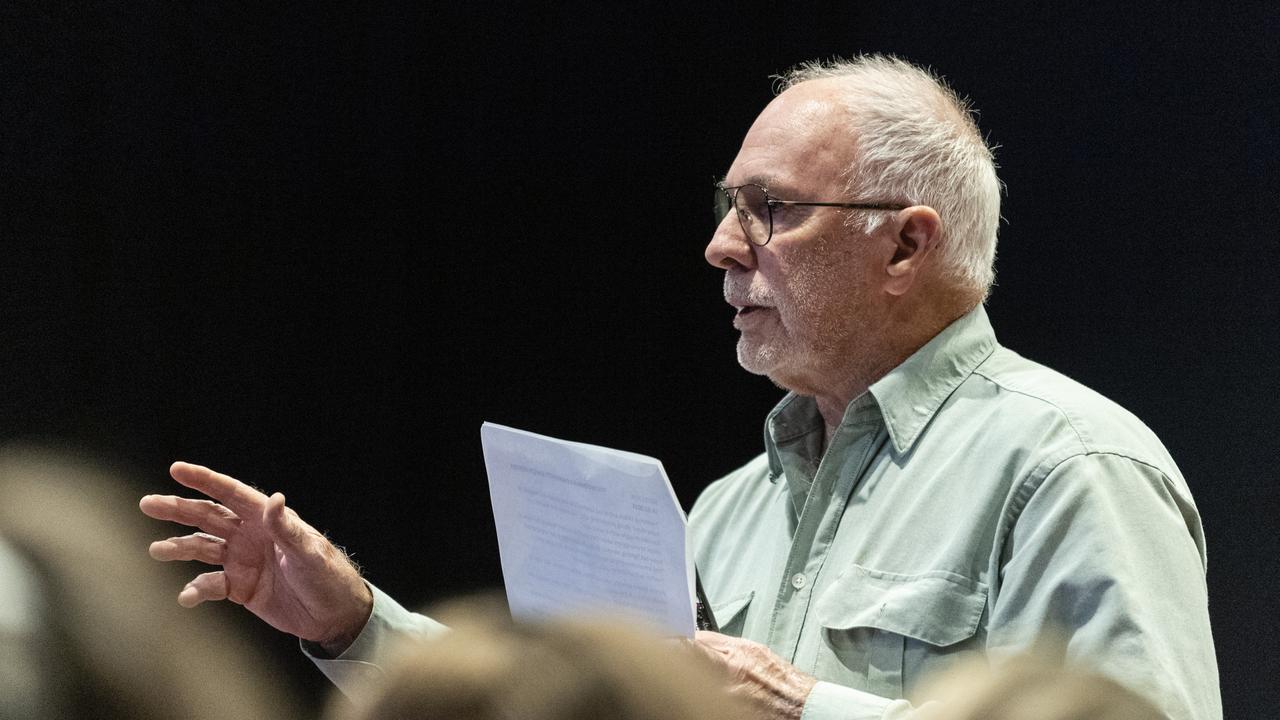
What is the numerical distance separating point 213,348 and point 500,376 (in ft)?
2.45

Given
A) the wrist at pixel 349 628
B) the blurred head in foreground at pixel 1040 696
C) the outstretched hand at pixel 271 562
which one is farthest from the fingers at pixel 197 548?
the blurred head in foreground at pixel 1040 696

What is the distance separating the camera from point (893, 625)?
5.28 ft

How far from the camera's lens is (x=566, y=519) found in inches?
56.9

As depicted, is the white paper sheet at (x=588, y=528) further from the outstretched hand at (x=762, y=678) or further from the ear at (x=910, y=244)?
the ear at (x=910, y=244)

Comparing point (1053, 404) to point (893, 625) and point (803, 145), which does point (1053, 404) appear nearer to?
point (893, 625)

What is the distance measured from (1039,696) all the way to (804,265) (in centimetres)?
149

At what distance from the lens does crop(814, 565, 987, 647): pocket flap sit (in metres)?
1.59

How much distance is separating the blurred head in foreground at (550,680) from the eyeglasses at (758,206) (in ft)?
4.83

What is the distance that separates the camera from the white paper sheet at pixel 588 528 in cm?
132

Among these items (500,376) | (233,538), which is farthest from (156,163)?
(500,376)

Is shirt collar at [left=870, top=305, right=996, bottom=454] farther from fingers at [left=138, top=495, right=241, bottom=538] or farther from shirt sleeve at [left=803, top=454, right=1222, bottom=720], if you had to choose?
fingers at [left=138, top=495, right=241, bottom=538]

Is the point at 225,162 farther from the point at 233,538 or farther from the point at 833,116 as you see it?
the point at 833,116

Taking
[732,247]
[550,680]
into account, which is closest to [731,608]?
[732,247]

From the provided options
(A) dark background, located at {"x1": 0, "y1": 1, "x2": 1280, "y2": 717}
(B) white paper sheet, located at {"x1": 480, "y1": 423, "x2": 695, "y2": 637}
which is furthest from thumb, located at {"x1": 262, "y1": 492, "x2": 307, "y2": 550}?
(B) white paper sheet, located at {"x1": 480, "y1": 423, "x2": 695, "y2": 637}
